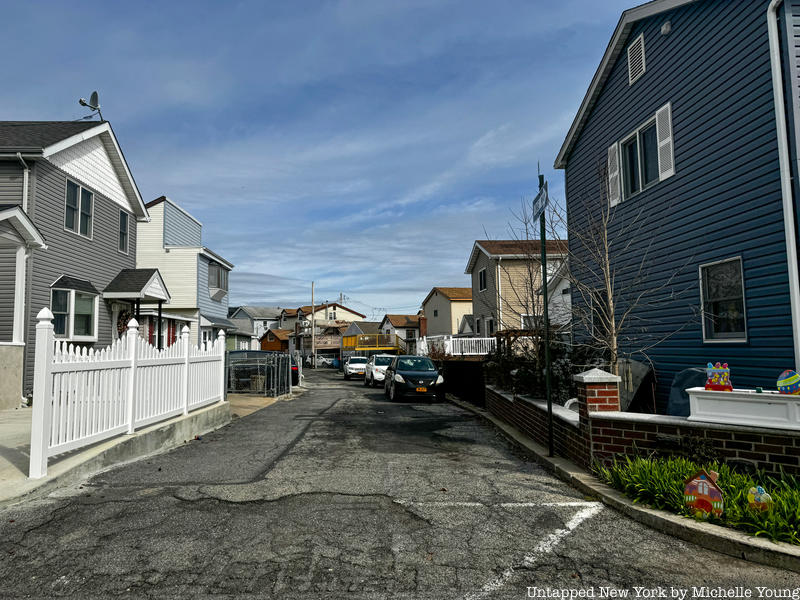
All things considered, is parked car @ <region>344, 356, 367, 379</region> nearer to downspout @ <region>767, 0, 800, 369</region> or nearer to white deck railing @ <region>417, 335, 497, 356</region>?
white deck railing @ <region>417, 335, 497, 356</region>

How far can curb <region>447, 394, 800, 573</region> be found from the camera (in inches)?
154

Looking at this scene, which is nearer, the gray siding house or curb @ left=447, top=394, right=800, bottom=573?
curb @ left=447, top=394, right=800, bottom=573

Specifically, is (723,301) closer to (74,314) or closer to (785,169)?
(785,169)

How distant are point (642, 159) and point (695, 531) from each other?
9344mm

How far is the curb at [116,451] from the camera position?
5.56m

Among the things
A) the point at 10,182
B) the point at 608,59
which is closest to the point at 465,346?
the point at 608,59

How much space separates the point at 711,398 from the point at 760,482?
2.90 ft

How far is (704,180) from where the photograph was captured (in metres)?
9.71

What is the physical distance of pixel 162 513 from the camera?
509cm

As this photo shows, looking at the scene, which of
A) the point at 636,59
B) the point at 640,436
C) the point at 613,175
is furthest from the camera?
the point at 613,175

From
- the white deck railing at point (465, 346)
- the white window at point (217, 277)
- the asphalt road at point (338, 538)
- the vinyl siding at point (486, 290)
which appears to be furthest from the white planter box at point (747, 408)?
the white window at point (217, 277)

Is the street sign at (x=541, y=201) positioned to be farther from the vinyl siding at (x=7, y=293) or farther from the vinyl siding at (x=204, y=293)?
the vinyl siding at (x=204, y=293)

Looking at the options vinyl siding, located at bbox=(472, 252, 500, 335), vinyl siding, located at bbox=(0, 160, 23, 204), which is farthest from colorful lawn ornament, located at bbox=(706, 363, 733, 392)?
vinyl siding, located at bbox=(472, 252, 500, 335)

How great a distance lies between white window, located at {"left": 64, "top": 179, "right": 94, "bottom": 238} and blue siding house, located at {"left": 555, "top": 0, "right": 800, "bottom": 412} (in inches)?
550
